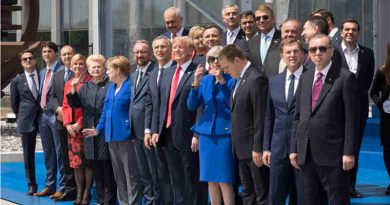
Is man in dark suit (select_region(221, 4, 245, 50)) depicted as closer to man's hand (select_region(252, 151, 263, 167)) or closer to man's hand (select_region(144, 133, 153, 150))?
man's hand (select_region(144, 133, 153, 150))

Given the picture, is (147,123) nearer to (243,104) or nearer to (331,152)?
(243,104)

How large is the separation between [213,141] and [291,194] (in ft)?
2.61

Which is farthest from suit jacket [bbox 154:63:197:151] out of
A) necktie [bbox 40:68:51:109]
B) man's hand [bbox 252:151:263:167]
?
necktie [bbox 40:68:51:109]

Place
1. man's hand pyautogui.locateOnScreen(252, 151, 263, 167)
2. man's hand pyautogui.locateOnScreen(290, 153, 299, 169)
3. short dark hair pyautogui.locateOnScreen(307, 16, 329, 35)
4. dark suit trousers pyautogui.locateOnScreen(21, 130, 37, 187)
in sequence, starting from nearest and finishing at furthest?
1. man's hand pyautogui.locateOnScreen(290, 153, 299, 169)
2. man's hand pyautogui.locateOnScreen(252, 151, 263, 167)
3. short dark hair pyautogui.locateOnScreen(307, 16, 329, 35)
4. dark suit trousers pyautogui.locateOnScreen(21, 130, 37, 187)

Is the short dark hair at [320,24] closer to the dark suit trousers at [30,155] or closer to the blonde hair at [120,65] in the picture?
the blonde hair at [120,65]

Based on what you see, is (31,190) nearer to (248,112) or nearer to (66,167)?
(66,167)

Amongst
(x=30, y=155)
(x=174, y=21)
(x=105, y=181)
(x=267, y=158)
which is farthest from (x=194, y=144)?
(x=30, y=155)

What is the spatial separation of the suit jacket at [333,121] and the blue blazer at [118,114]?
2544mm

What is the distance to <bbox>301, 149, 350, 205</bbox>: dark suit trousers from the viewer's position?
638 cm

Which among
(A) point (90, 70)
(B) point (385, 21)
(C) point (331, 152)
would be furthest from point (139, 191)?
(B) point (385, 21)

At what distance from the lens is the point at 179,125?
802 cm

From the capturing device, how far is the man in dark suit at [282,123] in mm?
6875

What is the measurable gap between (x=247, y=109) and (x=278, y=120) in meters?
0.39

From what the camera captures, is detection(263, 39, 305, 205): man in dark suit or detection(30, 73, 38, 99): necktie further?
detection(30, 73, 38, 99): necktie
